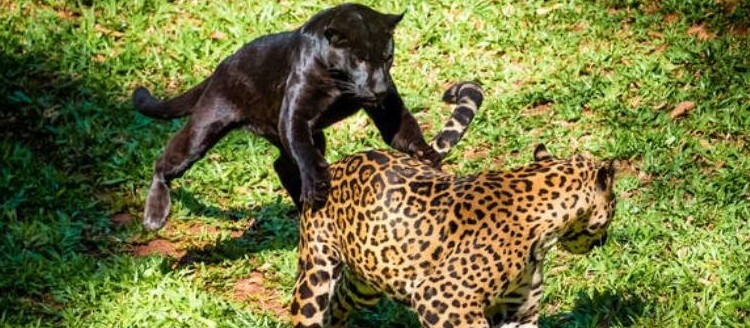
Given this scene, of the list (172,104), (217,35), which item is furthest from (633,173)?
(217,35)

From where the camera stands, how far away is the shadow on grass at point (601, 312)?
24.0 ft

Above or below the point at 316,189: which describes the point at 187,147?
above

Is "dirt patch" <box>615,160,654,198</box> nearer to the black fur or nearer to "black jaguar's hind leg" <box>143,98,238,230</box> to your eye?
the black fur

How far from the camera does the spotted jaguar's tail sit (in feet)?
24.7

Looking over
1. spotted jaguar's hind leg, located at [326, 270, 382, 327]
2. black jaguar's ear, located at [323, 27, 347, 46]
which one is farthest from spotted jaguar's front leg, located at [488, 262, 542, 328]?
black jaguar's ear, located at [323, 27, 347, 46]

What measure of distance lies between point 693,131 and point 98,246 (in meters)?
4.21

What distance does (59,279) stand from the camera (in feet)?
26.8

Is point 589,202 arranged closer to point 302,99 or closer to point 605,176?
point 605,176

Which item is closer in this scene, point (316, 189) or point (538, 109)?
point (316, 189)

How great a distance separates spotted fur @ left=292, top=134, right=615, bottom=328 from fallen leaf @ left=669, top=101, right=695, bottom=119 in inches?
133

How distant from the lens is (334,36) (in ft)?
24.9

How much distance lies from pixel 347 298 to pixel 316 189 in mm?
589

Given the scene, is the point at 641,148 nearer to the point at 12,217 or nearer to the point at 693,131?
the point at 693,131

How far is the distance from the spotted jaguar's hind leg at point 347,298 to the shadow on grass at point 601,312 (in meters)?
1.07
